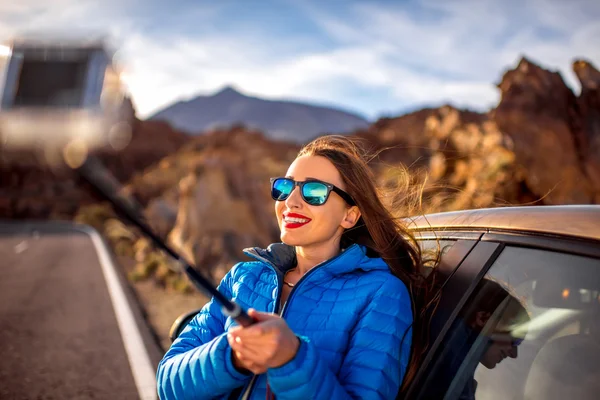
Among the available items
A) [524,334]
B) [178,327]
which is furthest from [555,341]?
[178,327]

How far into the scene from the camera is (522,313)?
1.44m

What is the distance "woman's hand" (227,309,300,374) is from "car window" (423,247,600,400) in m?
0.48

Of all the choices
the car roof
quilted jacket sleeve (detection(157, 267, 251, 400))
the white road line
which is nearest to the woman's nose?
quilted jacket sleeve (detection(157, 267, 251, 400))

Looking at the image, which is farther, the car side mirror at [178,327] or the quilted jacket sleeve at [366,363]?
the car side mirror at [178,327]

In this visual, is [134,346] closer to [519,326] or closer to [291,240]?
[291,240]

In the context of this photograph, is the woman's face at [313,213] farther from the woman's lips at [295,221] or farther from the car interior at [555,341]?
the car interior at [555,341]

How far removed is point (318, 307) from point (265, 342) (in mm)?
469

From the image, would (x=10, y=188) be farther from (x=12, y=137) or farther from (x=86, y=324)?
(x=12, y=137)

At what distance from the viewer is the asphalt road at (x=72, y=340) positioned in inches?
180

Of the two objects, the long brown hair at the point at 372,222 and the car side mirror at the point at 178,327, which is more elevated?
the long brown hair at the point at 372,222

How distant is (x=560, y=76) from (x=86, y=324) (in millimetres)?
12200

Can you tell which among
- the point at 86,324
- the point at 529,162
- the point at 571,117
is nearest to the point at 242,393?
the point at 86,324

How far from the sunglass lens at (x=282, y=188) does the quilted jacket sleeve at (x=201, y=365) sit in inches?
17.5


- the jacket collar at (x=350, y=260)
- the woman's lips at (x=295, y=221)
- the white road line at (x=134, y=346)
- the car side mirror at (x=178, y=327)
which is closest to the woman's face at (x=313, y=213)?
the woman's lips at (x=295, y=221)
